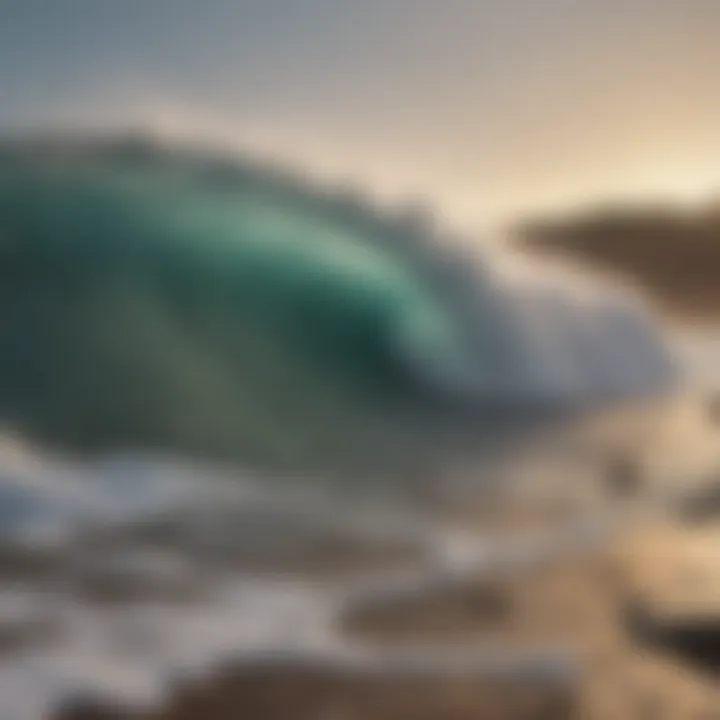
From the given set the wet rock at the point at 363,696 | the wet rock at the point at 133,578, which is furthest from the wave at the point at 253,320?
the wet rock at the point at 363,696

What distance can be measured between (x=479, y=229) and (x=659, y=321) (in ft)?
0.66

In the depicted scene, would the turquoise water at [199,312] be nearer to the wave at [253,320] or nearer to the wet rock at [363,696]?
the wave at [253,320]

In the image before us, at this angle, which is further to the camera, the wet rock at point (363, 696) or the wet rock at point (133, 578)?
the wet rock at point (133, 578)

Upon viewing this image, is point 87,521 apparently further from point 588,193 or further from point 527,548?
point 588,193

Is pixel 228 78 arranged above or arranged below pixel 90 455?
above

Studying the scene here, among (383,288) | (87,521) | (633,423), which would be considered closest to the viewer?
(87,521)

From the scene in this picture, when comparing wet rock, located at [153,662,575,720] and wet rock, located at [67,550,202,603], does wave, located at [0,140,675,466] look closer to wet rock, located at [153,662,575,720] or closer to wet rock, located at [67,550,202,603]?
wet rock, located at [67,550,202,603]

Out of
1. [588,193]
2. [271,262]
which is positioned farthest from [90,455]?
[588,193]

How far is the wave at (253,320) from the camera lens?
2.92ft

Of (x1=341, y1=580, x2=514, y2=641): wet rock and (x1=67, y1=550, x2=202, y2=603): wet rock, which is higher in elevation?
(x1=67, y1=550, x2=202, y2=603): wet rock

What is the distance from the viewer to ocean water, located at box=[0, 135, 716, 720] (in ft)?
2.17

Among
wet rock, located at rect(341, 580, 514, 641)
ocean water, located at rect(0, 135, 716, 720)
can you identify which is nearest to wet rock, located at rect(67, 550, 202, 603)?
ocean water, located at rect(0, 135, 716, 720)

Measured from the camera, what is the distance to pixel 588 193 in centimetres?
106

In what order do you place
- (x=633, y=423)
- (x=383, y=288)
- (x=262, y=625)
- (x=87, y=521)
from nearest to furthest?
(x=262, y=625), (x=87, y=521), (x=633, y=423), (x=383, y=288)
